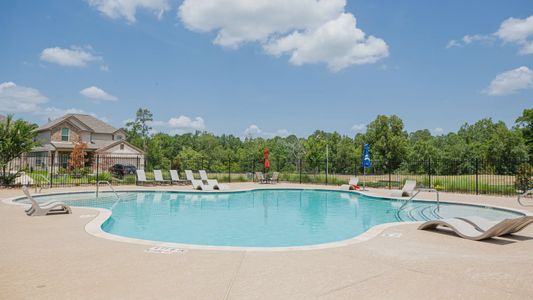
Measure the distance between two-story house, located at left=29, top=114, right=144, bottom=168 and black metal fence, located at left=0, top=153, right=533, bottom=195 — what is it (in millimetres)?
482

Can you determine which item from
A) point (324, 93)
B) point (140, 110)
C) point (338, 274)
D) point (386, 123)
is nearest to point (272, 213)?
point (338, 274)

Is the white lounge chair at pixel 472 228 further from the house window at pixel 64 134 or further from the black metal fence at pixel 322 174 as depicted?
the house window at pixel 64 134

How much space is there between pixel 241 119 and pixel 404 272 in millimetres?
37830

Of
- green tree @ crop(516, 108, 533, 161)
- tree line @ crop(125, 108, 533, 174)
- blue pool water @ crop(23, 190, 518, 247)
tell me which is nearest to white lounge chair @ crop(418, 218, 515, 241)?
blue pool water @ crop(23, 190, 518, 247)

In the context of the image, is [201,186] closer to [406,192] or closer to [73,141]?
[406,192]

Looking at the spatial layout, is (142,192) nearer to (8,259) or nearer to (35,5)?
(35,5)

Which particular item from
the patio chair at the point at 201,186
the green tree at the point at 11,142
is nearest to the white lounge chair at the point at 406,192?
the patio chair at the point at 201,186

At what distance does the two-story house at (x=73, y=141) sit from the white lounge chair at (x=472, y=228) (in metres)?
29.3

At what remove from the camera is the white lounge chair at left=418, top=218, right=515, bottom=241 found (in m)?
5.84

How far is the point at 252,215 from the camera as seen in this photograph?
11.4m

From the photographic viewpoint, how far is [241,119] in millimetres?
41344

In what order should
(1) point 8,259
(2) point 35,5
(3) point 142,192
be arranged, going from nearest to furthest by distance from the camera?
1. (1) point 8,259
2. (2) point 35,5
3. (3) point 142,192

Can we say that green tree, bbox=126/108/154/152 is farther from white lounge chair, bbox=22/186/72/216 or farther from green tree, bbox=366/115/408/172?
white lounge chair, bbox=22/186/72/216

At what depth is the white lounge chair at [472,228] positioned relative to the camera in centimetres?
584
